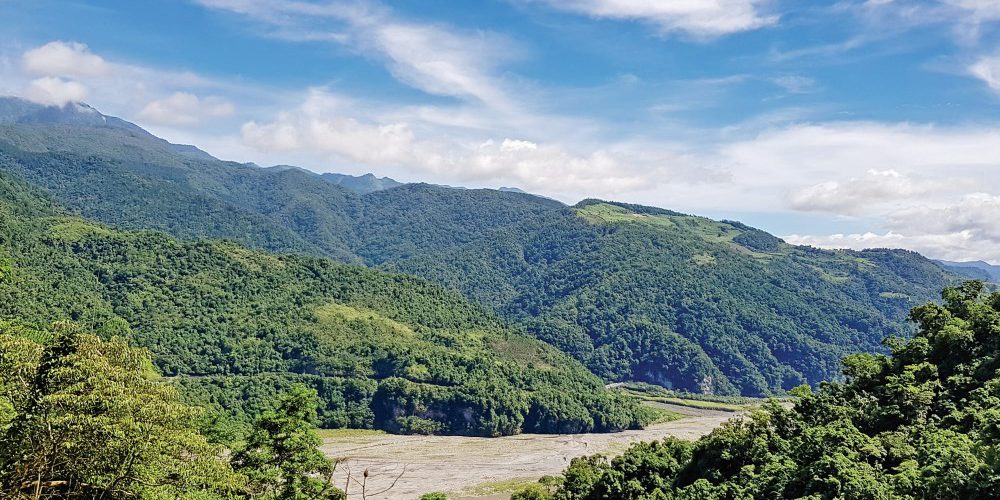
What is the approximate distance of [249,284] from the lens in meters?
157

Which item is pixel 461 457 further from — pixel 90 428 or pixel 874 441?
pixel 90 428

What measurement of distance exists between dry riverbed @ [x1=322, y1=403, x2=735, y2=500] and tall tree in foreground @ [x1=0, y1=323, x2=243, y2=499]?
158 ft

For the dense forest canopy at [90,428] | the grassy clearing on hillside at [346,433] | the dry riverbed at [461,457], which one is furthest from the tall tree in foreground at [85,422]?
the grassy clearing on hillside at [346,433]

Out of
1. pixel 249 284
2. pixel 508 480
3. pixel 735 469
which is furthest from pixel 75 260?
pixel 735 469

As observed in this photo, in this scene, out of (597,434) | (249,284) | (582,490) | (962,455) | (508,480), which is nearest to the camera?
(962,455)

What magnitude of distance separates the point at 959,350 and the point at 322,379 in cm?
10633

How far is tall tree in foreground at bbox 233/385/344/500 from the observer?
34594 millimetres

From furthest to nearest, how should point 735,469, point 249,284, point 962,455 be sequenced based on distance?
point 249,284, point 735,469, point 962,455

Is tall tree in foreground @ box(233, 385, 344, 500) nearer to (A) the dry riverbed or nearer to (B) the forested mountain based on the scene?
(A) the dry riverbed

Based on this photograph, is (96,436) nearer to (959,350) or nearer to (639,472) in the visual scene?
(639,472)

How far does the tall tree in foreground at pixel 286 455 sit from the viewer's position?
3459 cm

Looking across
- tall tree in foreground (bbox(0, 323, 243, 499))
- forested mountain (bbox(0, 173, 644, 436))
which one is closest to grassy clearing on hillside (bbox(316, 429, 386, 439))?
forested mountain (bbox(0, 173, 644, 436))

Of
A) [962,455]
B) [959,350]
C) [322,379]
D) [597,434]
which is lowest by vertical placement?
[597,434]

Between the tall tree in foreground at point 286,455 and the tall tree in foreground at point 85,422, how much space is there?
11843mm
